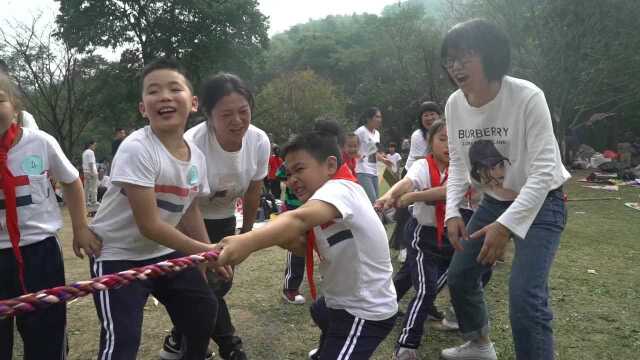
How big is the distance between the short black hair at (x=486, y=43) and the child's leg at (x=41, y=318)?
7.51ft

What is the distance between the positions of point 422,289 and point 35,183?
7.55ft

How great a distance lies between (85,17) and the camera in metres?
23.6

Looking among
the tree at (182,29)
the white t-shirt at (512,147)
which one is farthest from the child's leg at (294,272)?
the tree at (182,29)

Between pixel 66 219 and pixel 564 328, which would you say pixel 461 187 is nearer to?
pixel 564 328

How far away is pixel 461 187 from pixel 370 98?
113 feet

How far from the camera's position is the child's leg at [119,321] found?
2.11 metres

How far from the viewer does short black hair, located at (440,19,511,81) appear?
2.47 meters

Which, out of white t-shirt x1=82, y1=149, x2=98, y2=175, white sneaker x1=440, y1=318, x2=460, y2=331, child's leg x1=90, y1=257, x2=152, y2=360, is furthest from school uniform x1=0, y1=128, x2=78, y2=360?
white t-shirt x1=82, y1=149, x2=98, y2=175

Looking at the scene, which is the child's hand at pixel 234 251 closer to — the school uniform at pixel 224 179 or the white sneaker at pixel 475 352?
the school uniform at pixel 224 179

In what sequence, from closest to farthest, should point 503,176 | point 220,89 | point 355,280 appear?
point 355,280
point 503,176
point 220,89

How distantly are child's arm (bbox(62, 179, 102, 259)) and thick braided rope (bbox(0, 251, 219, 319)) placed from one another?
2.11 feet

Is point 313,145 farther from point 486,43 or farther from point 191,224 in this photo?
point 486,43

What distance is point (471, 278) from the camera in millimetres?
2818

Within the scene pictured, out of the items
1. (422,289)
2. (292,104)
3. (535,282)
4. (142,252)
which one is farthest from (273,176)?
(292,104)
